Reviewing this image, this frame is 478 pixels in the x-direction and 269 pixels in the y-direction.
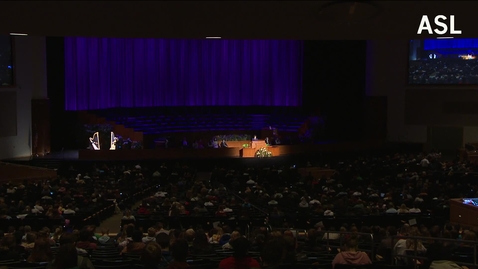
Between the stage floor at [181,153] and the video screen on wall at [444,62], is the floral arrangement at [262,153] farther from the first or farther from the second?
the video screen on wall at [444,62]

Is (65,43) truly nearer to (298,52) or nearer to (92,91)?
(92,91)

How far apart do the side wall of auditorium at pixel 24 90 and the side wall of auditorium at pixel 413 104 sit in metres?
15.8

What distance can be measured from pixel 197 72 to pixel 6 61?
10.6 metres

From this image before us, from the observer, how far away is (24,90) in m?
25.1

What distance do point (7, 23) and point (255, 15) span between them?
184 cm

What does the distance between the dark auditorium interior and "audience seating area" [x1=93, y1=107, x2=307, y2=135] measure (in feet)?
0.35

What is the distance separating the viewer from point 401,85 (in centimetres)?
3073

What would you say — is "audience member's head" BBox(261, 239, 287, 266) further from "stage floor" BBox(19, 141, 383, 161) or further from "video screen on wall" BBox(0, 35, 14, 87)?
"video screen on wall" BBox(0, 35, 14, 87)

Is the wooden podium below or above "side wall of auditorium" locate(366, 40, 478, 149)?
below

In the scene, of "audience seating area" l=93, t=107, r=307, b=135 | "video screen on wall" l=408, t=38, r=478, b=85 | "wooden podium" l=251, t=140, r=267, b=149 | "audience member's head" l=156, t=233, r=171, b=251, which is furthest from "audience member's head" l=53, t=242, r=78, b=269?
"video screen on wall" l=408, t=38, r=478, b=85

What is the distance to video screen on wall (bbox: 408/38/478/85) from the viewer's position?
29.2m

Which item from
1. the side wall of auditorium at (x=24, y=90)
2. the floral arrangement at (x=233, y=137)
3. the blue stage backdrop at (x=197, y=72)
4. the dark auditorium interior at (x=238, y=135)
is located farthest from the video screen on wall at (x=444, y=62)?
the side wall of auditorium at (x=24, y=90)

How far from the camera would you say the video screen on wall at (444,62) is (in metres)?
29.2

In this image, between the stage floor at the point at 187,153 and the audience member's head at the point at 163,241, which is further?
the stage floor at the point at 187,153
